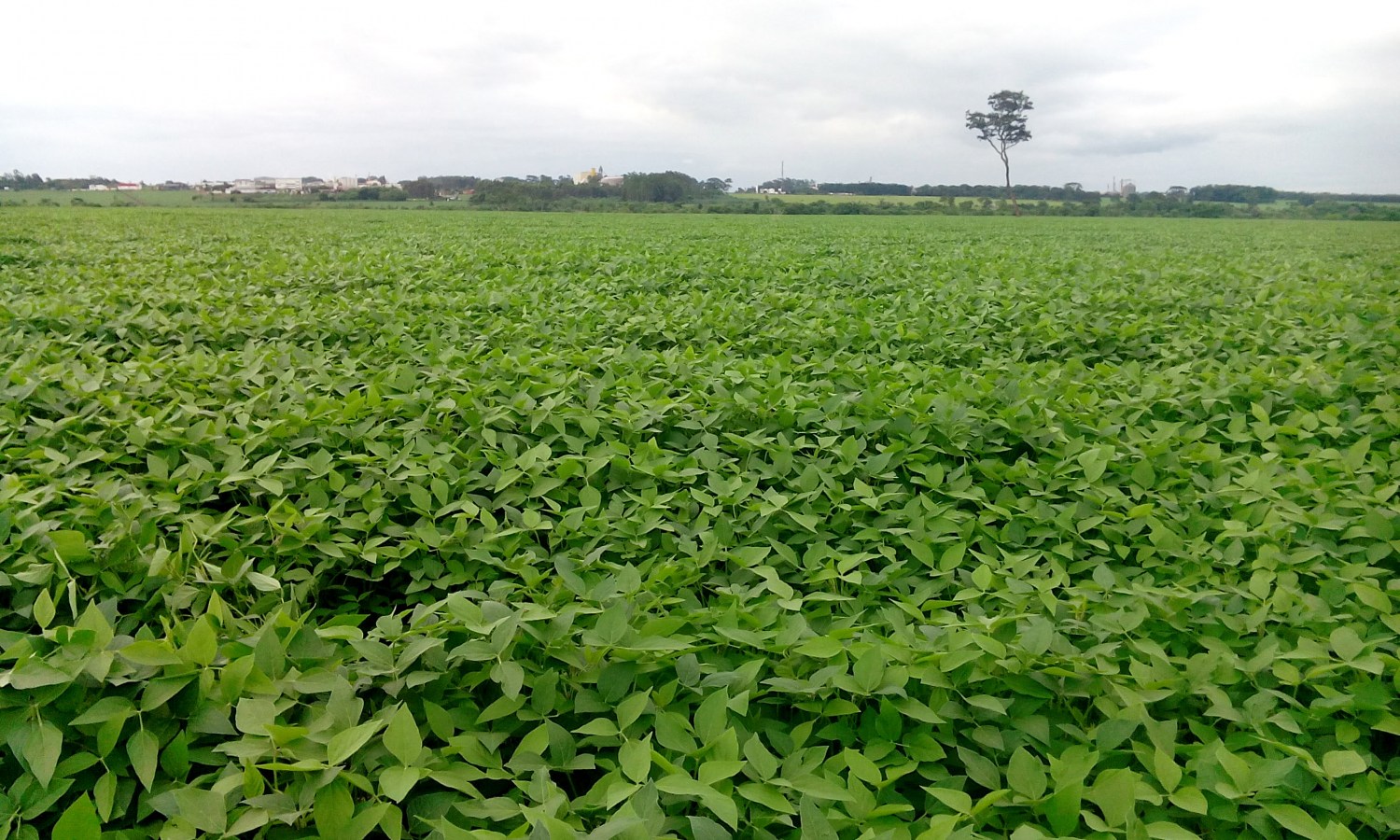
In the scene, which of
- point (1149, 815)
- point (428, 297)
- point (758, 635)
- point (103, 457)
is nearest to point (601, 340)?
point (428, 297)

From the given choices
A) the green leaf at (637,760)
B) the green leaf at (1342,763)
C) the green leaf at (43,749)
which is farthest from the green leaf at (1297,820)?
the green leaf at (43,749)

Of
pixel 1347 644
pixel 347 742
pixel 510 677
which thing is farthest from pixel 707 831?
pixel 1347 644

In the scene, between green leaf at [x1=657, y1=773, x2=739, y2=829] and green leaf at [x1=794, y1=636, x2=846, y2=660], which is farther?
green leaf at [x1=794, y1=636, x2=846, y2=660]

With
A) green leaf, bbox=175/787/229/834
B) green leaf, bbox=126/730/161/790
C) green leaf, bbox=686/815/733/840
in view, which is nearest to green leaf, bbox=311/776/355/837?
green leaf, bbox=175/787/229/834

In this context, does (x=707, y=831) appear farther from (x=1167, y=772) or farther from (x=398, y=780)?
A: (x=1167, y=772)

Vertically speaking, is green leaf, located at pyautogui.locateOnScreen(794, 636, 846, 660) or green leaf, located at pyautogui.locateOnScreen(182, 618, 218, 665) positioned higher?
green leaf, located at pyautogui.locateOnScreen(182, 618, 218, 665)

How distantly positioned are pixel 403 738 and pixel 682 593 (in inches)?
33.7

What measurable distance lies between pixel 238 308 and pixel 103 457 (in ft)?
10.7

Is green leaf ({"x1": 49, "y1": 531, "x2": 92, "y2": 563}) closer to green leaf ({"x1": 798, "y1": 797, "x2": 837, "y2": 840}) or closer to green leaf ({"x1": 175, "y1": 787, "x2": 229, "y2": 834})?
green leaf ({"x1": 175, "y1": 787, "x2": 229, "y2": 834})

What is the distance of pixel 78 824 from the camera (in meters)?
1.04

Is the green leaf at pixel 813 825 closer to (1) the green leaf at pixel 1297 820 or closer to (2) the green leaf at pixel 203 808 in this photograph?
(1) the green leaf at pixel 1297 820

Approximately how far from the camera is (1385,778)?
138 centimetres

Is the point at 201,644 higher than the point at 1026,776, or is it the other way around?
the point at 201,644

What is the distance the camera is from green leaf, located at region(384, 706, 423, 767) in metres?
1.15
